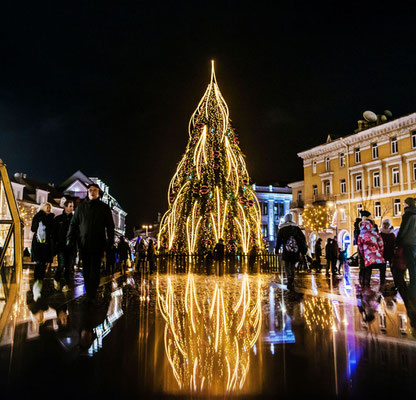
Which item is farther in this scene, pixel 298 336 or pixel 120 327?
pixel 120 327

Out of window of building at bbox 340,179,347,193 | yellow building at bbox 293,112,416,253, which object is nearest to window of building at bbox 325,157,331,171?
yellow building at bbox 293,112,416,253

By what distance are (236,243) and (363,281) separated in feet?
39.6

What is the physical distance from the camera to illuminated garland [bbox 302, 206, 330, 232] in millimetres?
50084

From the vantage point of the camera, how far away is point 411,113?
4066 centimetres

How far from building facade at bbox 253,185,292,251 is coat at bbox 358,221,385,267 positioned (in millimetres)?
68312

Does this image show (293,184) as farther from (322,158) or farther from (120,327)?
(120,327)

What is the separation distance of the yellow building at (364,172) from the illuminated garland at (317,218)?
711mm

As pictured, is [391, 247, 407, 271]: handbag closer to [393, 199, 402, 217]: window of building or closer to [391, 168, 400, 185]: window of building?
[393, 199, 402, 217]: window of building

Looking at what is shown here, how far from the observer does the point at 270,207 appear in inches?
3120

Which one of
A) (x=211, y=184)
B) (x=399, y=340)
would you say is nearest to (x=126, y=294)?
(x=399, y=340)

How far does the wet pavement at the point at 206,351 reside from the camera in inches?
115

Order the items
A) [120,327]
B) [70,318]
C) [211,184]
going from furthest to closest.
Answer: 1. [211,184]
2. [70,318]
3. [120,327]

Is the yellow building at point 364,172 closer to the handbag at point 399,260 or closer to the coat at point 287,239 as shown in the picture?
the coat at point 287,239

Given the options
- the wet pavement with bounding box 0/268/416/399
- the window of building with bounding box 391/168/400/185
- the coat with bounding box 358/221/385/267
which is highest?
the window of building with bounding box 391/168/400/185
